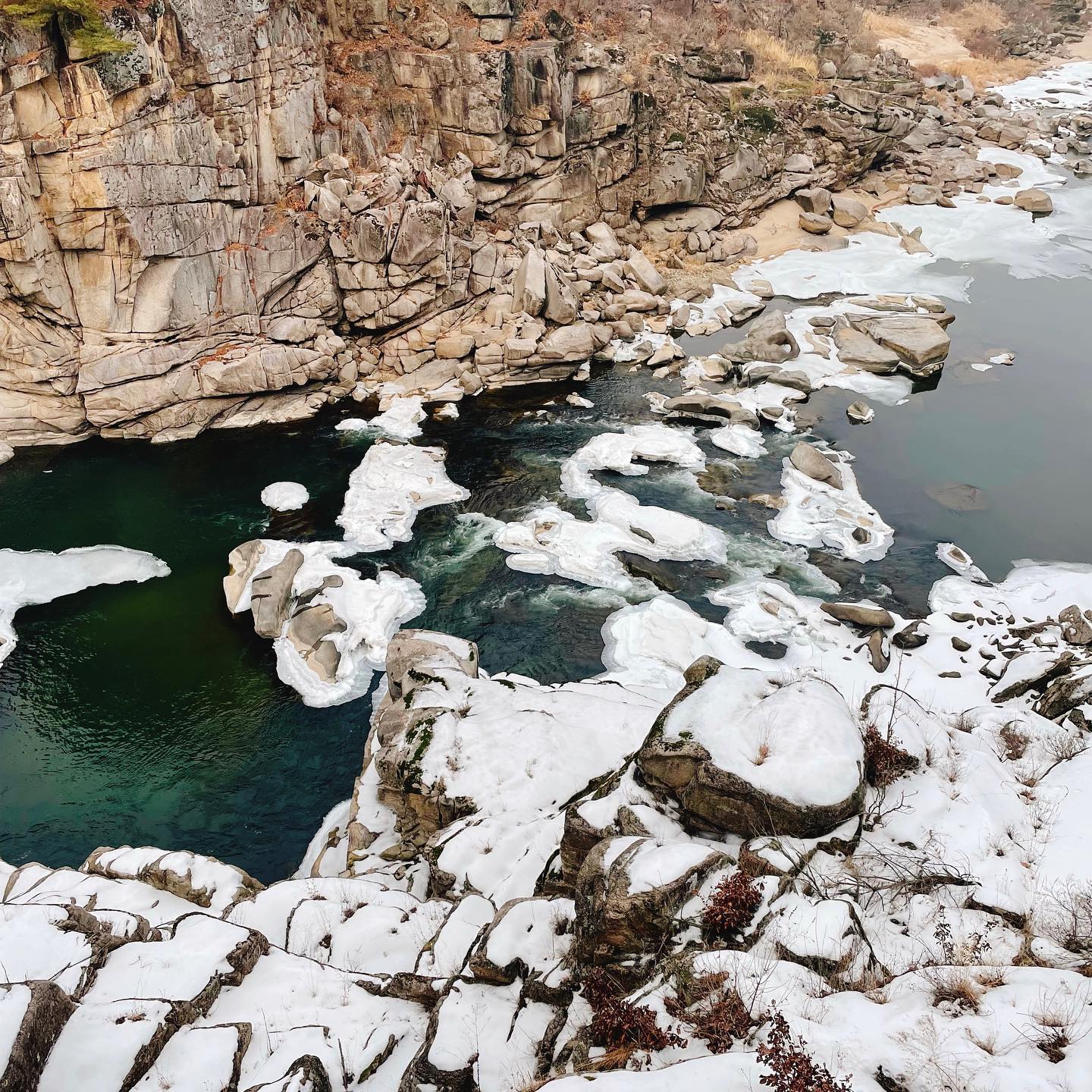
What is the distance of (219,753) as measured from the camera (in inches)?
707

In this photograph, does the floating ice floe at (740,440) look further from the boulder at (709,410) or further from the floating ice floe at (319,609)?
the floating ice floe at (319,609)

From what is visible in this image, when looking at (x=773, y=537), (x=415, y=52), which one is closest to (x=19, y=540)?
(x=773, y=537)

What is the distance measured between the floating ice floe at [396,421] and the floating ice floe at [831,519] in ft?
43.3

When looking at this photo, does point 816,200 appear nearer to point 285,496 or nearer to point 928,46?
point 928,46

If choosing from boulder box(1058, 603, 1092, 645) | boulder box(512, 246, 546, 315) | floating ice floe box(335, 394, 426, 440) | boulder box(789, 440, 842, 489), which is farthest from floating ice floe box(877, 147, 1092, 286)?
floating ice floe box(335, 394, 426, 440)

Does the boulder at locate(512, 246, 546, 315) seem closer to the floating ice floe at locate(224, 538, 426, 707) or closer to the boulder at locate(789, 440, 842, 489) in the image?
the boulder at locate(789, 440, 842, 489)

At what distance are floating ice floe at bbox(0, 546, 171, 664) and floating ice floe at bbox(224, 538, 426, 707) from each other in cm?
273

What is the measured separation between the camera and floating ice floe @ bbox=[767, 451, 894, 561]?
2303cm

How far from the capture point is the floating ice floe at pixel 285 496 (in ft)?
84.3

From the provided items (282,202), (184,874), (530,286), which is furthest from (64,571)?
(530,286)

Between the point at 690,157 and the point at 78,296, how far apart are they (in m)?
29.5

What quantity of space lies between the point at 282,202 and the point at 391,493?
1297 centimetres

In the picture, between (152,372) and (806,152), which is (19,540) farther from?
(806,152)

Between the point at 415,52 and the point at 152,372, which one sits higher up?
the point at 415,52
